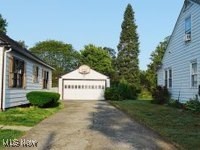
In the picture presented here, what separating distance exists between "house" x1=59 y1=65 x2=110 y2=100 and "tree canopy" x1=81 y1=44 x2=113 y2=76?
1047 inches

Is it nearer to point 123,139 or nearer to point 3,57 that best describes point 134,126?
point 123,139

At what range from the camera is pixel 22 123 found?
14.3 meters

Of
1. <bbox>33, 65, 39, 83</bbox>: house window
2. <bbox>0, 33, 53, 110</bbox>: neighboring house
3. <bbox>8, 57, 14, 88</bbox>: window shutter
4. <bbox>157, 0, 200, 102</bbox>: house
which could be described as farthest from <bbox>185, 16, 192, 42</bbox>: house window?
<bbox>33, 65, 39, 83</bbox>: house window

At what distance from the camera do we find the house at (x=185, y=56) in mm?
21469

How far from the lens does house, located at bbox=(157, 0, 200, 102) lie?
2147cm

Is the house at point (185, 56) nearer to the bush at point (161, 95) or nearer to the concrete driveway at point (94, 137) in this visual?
the bush at point (161, 95)

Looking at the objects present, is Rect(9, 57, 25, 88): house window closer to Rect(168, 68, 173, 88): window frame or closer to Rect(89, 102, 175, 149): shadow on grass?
Rect(89, 102, 175, 149): shadow on grass

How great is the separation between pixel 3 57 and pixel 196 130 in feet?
32.9

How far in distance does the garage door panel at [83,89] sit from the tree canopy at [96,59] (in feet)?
87.4

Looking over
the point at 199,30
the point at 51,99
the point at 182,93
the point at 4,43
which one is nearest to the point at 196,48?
the point at 199,30

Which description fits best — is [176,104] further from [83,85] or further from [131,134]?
[83,85]

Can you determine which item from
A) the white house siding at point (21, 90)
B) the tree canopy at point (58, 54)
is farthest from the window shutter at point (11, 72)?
the tree canopy at point (58, 54)

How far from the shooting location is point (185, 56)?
76.1 feet

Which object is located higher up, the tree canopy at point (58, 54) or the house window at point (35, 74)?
the tree canopy at point (58, 54)
